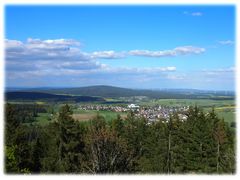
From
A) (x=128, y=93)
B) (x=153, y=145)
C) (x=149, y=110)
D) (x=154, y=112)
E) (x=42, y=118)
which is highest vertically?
(x=128, y=93)

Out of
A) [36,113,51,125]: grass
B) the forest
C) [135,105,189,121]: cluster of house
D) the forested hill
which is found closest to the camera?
the forest

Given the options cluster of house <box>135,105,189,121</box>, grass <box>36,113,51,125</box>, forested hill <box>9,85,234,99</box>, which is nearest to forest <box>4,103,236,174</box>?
grass <box>36,113,51,125</box>

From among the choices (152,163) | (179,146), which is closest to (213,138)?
(179,146)

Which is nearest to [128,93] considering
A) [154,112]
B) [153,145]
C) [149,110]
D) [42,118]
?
[149,110]

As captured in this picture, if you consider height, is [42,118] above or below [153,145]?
above

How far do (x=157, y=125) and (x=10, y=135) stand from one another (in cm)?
1030

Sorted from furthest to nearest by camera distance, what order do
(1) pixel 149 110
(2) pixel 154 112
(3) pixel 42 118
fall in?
1. (1) pixel 149 110
2. (2) pixel 154 112
3. (3) pixel 42 118

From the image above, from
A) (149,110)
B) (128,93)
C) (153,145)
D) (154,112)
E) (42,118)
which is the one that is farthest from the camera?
(128,93)

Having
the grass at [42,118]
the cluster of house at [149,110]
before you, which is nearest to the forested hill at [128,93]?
the cluster of house at [149,110]

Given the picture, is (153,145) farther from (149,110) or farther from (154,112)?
(149,110)

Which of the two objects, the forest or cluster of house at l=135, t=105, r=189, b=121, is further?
cluster of house at l=135, t=105, r=189, b=121

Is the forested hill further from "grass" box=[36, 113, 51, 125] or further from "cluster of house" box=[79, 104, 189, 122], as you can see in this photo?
"grass" box=[36, 113, 51, 125]

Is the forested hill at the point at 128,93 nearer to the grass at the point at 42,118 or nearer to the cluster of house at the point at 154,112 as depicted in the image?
the cluster of house at the point at 154,112
